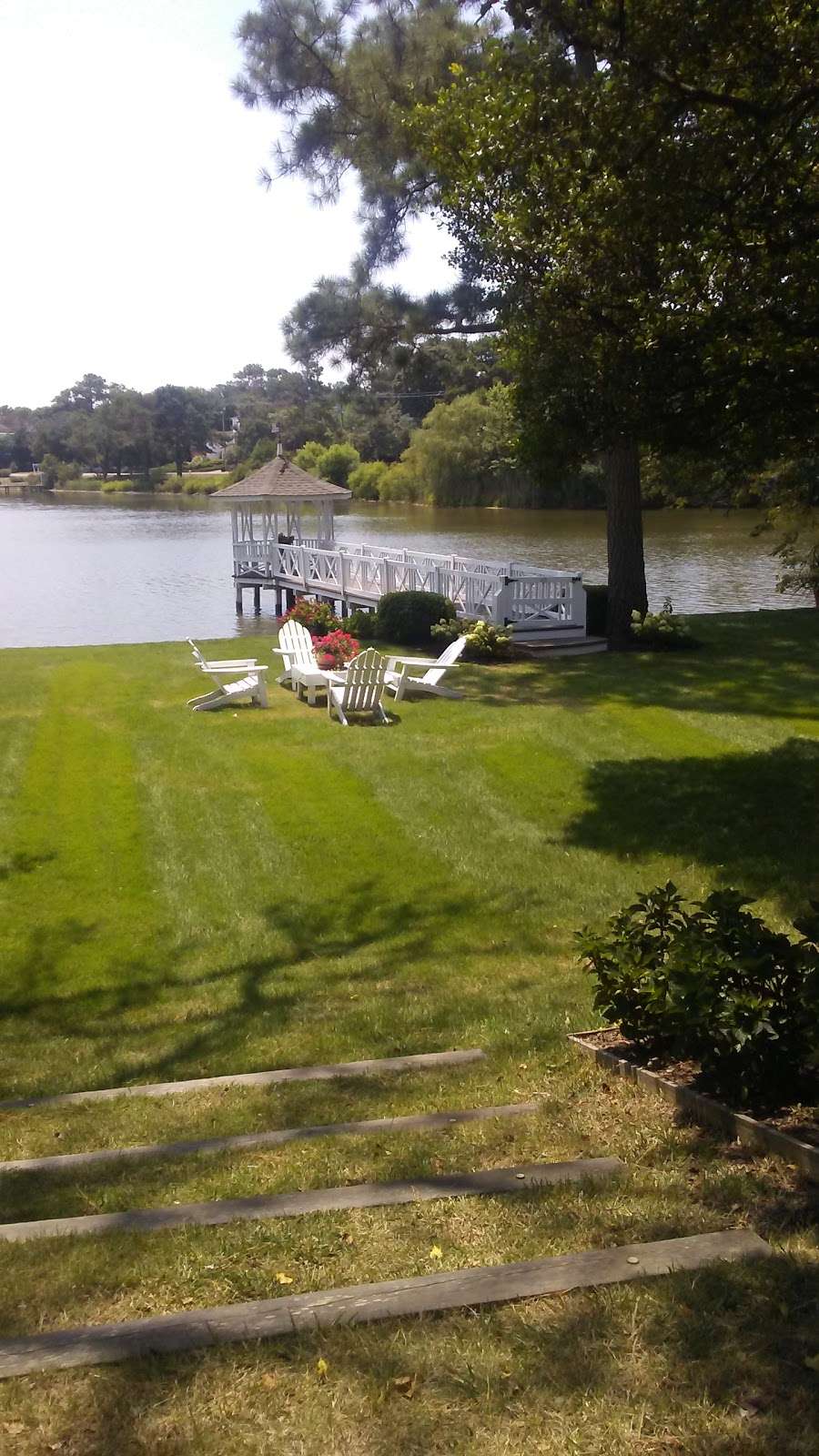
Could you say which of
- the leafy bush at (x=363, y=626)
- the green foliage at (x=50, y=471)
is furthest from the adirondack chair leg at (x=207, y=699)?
the green foliage at (x=50, y=471)

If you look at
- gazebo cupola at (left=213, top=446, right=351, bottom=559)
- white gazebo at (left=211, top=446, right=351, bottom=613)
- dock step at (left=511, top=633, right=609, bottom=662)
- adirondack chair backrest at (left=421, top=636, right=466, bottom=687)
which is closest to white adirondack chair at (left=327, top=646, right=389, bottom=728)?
adirondack chair backrest at (left=421, top=636, right=466, bottom=687)

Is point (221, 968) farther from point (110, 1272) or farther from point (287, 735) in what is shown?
point (287, 735)

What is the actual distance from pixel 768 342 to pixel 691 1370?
809 centimetres

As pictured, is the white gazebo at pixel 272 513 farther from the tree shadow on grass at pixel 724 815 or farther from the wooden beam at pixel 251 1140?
the wooden beam at pixel 251 1140

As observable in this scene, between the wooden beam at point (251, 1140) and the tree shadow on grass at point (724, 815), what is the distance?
13.2 ft

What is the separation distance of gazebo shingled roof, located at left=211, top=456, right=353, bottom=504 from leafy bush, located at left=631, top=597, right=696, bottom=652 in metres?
13.6

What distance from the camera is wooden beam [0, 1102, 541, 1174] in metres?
4.28

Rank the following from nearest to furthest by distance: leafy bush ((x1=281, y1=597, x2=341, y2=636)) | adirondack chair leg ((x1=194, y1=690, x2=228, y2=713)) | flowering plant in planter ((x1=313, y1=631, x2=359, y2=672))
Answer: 1. adirondack chair leg ((x1=194, y1=690, x2=228, y2=713))
2. flowering plant in planter ((x1=313, y1=631, x2=359, y2=672))
3. leafy bush ((x1=281, y1=597, x2=341, y2=636))

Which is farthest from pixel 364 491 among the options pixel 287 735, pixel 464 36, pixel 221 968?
pixel 221 968

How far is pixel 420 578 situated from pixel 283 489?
977 cm

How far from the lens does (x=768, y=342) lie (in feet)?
30.1

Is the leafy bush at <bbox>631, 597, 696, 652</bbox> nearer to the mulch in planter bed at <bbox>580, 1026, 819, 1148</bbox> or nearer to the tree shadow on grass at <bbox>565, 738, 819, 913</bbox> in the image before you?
the tree shadow on grass at <bbox>565, 738, 819, 913</bbox>

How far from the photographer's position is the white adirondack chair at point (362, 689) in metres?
14.1

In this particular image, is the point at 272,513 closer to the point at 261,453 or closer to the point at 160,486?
the point at 261,453
